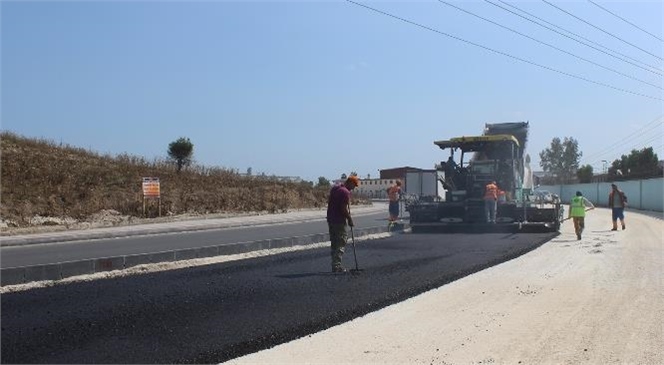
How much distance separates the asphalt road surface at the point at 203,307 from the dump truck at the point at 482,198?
7.60 meters

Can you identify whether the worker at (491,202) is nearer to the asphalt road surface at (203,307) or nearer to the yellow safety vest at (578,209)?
the yellow safety vest at (578,209)

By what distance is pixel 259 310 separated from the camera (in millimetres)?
7422

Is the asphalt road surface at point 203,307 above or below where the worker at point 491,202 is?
below

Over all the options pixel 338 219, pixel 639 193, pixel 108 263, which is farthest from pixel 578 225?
pixel 639 193

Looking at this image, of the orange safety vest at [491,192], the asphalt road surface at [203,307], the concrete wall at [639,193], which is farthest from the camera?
the concrete wall at [639,193]

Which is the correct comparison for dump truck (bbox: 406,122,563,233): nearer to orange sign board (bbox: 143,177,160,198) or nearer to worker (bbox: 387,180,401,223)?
worker (bbox: 387,180,401,223)

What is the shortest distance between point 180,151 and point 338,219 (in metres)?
30.6

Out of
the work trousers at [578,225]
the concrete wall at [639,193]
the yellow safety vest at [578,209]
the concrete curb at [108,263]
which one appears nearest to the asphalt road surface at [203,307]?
the concrete curb at [108,263]

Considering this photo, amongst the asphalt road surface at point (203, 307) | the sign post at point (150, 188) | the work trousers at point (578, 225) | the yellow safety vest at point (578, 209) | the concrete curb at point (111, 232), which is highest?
the sign post at point (150, 188)

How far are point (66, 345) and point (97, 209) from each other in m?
22.8

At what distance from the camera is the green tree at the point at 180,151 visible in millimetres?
39531

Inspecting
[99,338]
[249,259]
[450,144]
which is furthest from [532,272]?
[450,144]

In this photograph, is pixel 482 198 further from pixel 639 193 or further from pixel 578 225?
pixel 639 193

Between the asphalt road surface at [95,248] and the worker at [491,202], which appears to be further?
the worker at [491,202]
